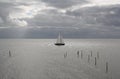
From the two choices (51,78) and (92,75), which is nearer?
(51,78)

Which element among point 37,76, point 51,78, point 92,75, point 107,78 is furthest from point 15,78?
point 107,78

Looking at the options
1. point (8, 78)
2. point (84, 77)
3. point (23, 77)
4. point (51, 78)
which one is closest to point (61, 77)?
point (51, 78)

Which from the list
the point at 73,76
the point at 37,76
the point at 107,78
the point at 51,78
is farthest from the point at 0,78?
the point at 107,78

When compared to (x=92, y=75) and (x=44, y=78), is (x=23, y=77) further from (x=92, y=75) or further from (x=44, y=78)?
(x=92, y=75)

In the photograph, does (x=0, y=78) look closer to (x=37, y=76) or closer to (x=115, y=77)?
(x=37, y=76)

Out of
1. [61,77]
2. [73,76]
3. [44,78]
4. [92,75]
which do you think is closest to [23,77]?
[44,78]

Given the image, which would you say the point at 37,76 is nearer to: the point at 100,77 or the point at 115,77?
the point at 100,77

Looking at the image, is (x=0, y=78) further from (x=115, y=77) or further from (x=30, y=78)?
(x=115, y=77)
